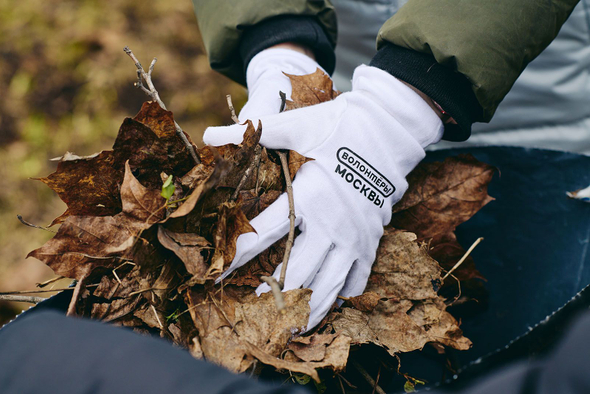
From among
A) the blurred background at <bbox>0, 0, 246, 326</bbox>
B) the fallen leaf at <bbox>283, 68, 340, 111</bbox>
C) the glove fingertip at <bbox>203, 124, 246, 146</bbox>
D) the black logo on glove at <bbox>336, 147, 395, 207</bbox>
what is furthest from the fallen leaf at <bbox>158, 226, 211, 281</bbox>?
the blurred background at <bbox>0, 0, 246, 326</bbox>

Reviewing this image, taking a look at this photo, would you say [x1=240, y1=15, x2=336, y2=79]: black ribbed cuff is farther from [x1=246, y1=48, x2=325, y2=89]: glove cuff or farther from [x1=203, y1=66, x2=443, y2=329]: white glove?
[x1=203, y1=66, x2=443, y2=329]: white glove

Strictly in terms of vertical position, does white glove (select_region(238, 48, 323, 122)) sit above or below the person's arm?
below

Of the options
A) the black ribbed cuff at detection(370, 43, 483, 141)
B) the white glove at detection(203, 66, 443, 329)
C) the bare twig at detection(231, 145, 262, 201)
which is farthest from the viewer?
the black ribbed cuff at detection(370, 43, 483, 141)

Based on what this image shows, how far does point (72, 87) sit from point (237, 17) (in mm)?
1888

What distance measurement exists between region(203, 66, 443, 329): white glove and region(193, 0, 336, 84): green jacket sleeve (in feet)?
1.34

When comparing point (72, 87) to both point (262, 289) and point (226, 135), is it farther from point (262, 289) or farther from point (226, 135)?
point (262, 289)

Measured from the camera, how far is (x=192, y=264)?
29.5 inches

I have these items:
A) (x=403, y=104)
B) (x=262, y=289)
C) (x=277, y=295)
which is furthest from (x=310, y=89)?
(x=277, y=295)

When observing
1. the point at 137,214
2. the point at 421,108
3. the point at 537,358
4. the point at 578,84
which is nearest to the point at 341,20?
the point at 421,108

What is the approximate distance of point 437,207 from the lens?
1.09 meters

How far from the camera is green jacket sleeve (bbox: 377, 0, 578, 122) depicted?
3.16ft

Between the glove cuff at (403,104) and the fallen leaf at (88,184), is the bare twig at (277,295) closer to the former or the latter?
the fallen leaf at (88,184)

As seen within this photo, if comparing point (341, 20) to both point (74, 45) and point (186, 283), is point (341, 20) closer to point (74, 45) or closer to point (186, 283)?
point (186, 283)

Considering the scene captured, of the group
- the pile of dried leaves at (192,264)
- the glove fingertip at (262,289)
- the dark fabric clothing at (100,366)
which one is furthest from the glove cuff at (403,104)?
the dark fabric clothing at (100,366)
